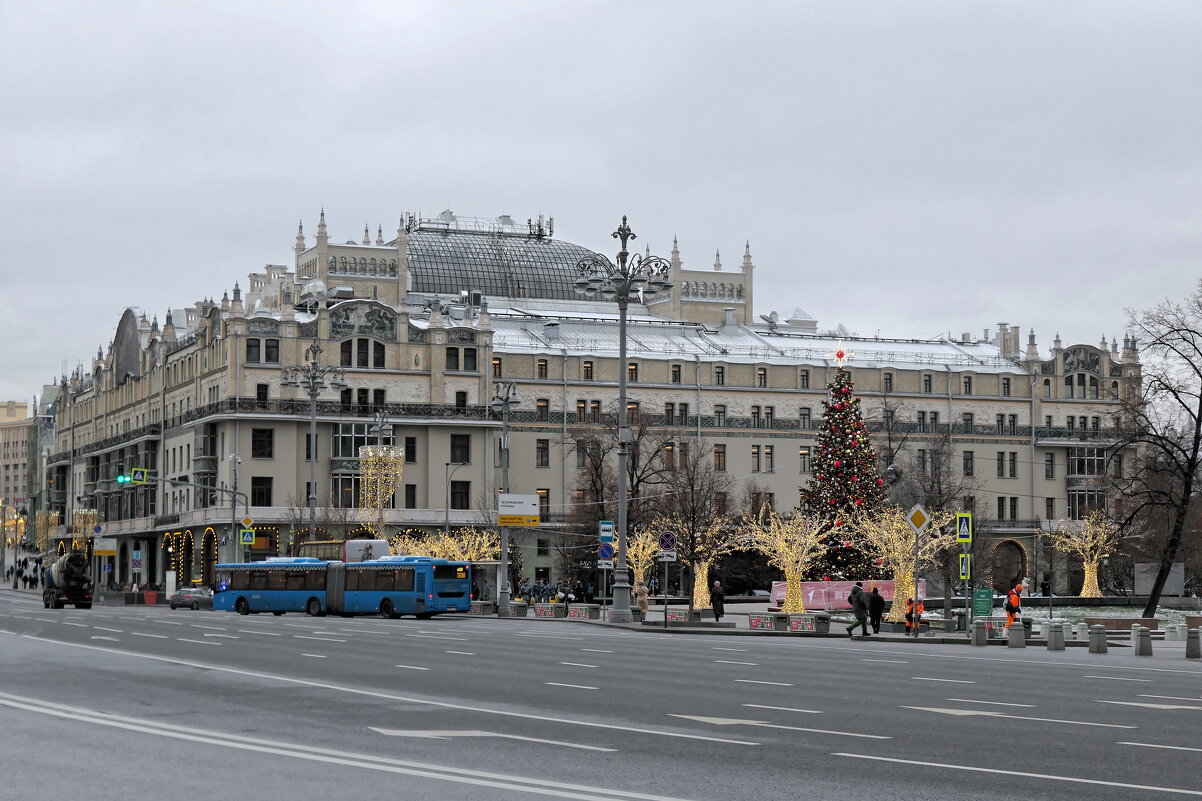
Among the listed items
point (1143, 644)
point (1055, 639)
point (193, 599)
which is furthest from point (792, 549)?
point (193, 599)

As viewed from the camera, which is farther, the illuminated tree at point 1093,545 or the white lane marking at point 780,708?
the illuminated tree at point 1093,545

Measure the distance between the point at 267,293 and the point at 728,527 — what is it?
40837mm

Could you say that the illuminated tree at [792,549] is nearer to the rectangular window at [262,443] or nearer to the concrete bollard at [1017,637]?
the concrete bollard at [1017,637]

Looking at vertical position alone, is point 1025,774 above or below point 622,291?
below

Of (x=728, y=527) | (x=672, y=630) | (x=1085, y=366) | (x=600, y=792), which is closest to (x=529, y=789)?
(x=600, y=792)

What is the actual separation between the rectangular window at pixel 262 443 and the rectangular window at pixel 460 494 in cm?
1070

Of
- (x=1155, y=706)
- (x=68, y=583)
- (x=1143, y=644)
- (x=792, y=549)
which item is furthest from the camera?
(x=68, y=583)

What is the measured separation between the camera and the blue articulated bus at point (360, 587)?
204 feet

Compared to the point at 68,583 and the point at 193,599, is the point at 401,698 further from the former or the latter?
the point at 193,599

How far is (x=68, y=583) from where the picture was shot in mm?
69375

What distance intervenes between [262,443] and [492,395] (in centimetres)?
1379

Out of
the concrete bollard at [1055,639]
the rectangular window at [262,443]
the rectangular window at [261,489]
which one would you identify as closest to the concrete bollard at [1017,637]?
the concrete bollard at [1055,639]

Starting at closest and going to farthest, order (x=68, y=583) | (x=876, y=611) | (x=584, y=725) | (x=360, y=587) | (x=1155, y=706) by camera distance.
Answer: (x=584, y=725)
(x=1155, y=706)
(x=876, y=611)
(x=360, y=587)
(x=68, y=583)

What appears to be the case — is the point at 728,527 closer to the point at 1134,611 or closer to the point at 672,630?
the point at 1134,611
